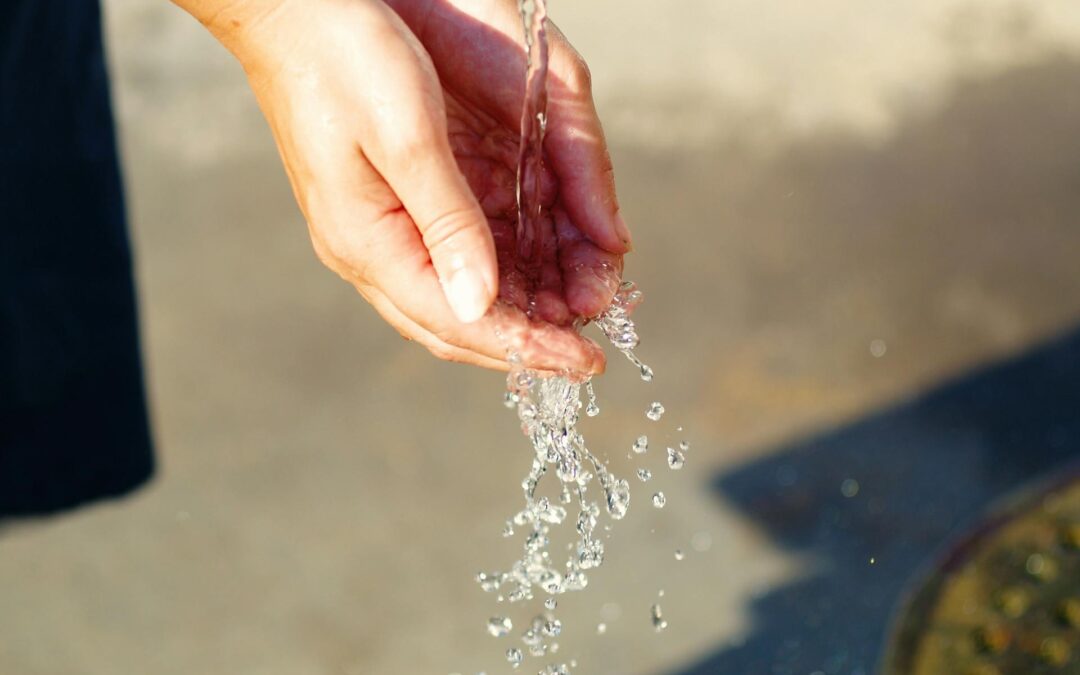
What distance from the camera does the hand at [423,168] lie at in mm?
1038

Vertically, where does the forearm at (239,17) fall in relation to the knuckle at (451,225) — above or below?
above

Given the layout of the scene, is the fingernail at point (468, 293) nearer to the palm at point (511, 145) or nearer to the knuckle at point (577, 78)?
the palm at point (511, 145)

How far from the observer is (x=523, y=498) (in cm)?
202

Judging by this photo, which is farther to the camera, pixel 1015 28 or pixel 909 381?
pixel 1015 28

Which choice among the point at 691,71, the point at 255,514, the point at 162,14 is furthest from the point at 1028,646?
the point at 162,14

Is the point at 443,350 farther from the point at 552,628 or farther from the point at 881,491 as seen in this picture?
the point at 881,491

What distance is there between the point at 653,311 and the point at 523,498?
504 mm

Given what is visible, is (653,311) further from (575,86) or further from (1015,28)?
(1015,28)

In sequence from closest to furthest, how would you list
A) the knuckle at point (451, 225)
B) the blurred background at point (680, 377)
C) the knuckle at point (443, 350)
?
the knuckle at point (451, 225), the knuckle at point (443, 350), the blurred background at point (680, 377)

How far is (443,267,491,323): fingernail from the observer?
3.43ft

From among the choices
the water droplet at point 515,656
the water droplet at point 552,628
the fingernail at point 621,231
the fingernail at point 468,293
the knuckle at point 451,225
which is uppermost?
the knuckle at point 451,225

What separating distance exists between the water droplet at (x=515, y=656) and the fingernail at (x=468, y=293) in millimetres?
896

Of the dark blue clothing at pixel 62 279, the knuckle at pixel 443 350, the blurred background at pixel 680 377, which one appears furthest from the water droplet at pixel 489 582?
the knuckle at pixel 443 350

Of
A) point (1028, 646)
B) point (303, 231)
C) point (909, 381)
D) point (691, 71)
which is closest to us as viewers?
point (1028, 646)
